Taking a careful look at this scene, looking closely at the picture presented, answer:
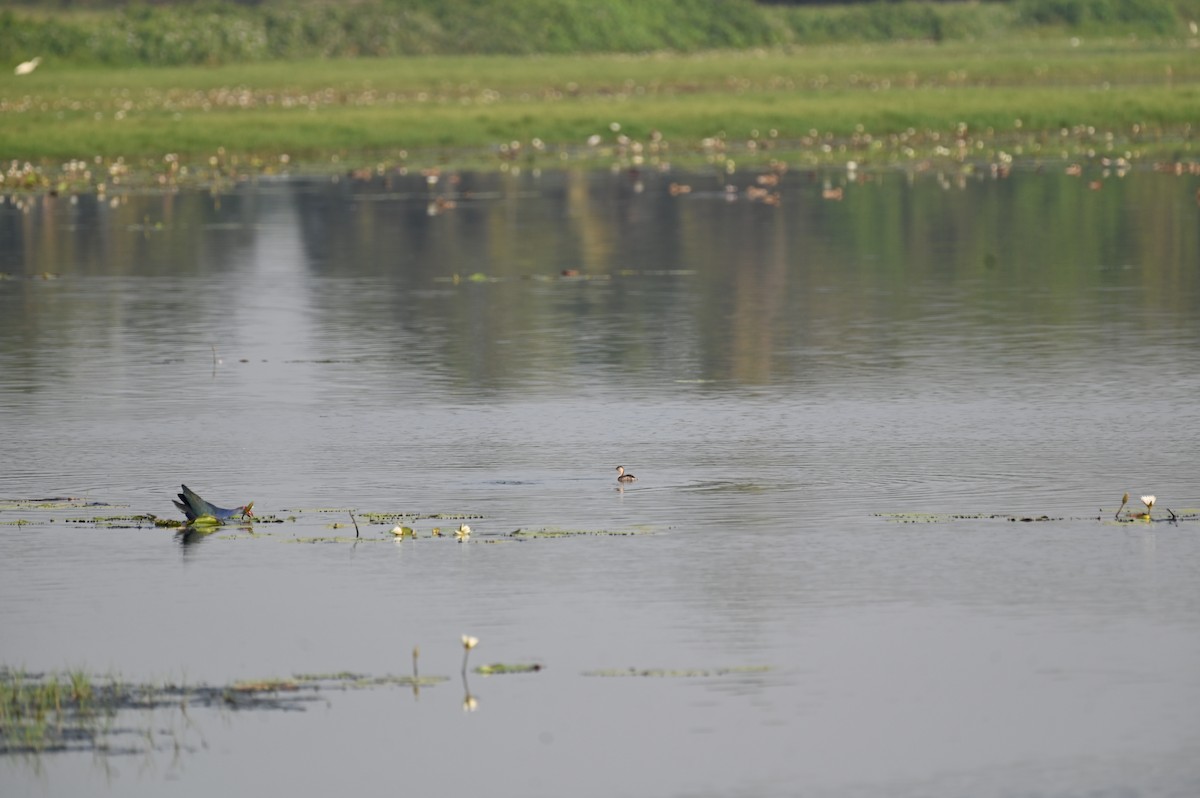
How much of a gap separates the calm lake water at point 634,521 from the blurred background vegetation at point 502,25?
59.4m

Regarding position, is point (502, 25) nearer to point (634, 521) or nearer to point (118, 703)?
point (634, 521)

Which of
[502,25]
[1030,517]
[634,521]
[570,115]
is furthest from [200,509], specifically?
[502,25]

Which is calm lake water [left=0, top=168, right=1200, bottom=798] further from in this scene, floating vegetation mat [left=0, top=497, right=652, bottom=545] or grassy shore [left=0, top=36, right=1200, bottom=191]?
grassy shore [left=0, top=36, right=1200, bottom=191]

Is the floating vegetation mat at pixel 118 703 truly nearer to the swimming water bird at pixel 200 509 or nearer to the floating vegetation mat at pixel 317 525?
the floating vegetation mat at pixel 317 525

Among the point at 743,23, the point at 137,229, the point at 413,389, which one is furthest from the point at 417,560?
the point at 743,23

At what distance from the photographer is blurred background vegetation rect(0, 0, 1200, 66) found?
288 ft

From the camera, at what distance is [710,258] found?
3075 cm

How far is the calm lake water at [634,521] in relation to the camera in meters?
9.94

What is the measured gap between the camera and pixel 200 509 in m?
14.4

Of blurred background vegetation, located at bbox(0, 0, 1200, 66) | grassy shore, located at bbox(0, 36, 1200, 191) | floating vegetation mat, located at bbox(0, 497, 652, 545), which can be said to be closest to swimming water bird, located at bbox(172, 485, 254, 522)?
floating vegetation mat, located at bbox(0, 497, 652, 545)

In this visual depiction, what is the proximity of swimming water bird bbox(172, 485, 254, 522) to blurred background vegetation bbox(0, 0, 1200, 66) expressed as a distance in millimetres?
71984

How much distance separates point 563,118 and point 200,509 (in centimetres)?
4414

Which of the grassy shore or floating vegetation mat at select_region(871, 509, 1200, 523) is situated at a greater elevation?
the grassy shore

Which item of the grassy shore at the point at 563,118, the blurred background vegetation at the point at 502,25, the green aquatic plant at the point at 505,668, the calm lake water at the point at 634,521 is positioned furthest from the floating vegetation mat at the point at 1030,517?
the blurred background vegetation at the point at 502,25
